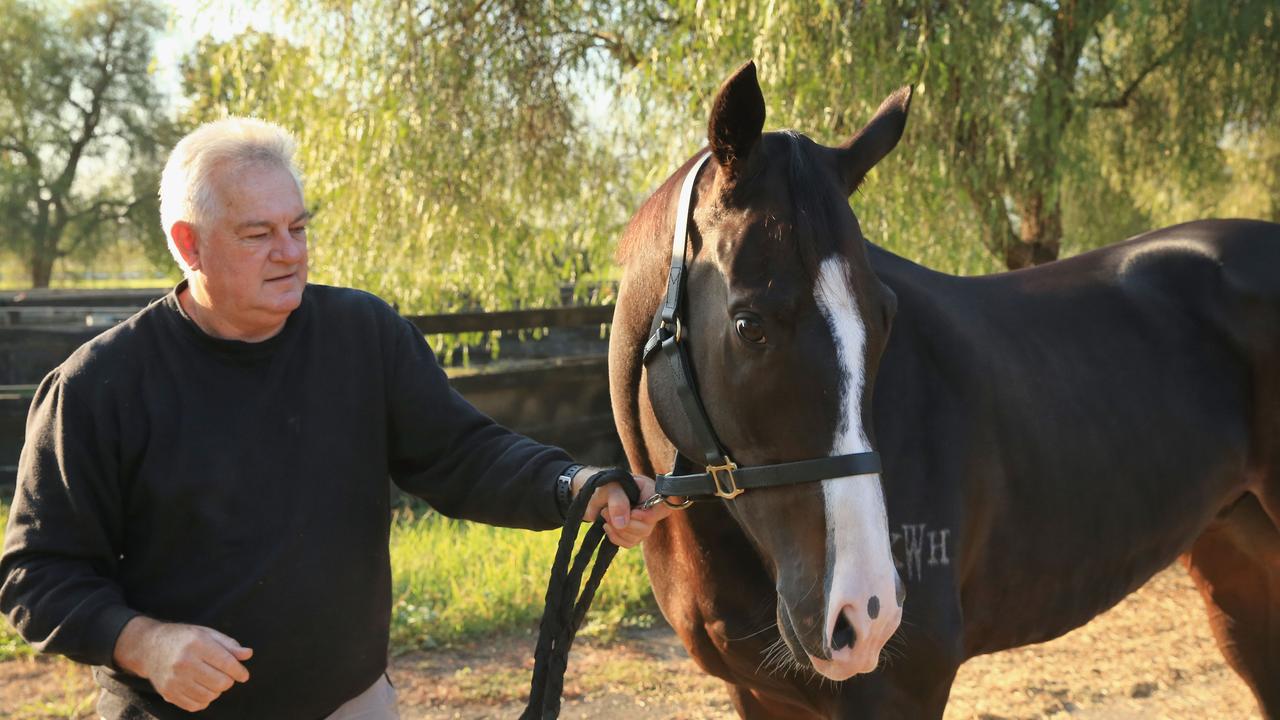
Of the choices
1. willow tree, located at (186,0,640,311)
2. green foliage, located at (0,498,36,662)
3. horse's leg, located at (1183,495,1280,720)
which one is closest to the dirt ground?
green foliage, located at (0,498,36,662)

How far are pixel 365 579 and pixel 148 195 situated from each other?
23.5 metres

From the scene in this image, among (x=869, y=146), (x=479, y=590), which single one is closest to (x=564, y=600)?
(x=869, y=146)

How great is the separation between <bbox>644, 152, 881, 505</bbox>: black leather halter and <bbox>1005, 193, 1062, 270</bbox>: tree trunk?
4.97 metres

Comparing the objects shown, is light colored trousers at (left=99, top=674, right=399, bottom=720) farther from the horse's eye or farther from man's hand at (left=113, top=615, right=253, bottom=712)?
the horse's eye

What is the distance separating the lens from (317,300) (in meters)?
2.03

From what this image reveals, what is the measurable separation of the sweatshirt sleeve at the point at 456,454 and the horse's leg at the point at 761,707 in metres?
0.86

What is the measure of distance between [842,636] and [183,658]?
1035 mm

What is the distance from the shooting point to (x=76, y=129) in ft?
74.9

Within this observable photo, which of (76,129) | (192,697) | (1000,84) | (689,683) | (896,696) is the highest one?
(76,129)

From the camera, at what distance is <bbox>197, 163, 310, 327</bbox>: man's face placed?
1.77 meters

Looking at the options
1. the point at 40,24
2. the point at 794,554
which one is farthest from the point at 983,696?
the point at 40,24

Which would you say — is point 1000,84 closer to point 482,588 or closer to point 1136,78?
point 1136,78

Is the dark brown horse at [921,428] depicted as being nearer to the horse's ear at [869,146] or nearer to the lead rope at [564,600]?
the horse's ear at [869,146]

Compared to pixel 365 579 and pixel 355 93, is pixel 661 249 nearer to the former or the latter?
pixel 365 579
